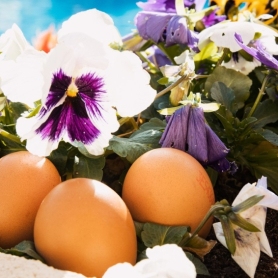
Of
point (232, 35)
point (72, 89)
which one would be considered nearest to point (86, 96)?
point (72, 89)

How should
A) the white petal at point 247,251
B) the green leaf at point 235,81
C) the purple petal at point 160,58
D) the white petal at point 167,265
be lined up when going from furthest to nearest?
the purple petal at point 160,58 < the green leaf at point 235,81 < the white petal at point 247,251 < the white petal at point 167,265

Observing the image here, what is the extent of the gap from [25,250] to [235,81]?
375mm

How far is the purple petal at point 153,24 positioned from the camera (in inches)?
29.6

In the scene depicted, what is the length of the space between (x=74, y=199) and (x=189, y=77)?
18cm

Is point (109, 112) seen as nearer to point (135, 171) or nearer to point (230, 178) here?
point (135, 171)

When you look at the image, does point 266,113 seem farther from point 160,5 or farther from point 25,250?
point 25,250

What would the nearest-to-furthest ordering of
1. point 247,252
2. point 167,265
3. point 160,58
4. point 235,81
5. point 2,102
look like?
point 167,265, point 247,252, point 2,102, point 235,81, point 160,58

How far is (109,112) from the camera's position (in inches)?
19.6

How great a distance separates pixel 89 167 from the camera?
0.54 meters

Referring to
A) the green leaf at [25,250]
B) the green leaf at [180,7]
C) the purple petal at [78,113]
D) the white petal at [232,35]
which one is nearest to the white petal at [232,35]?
the white petal at [232,35]

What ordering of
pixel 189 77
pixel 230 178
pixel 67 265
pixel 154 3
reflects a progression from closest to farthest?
pixel 67 265
pixel 189 77
pixel 230 178
pixel 154 3

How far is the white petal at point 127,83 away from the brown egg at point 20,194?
93mm

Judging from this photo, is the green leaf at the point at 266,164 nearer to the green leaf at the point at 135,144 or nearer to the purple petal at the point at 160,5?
the green leaf at the point at 135,144

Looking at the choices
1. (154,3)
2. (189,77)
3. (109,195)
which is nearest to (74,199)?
(109,195)
